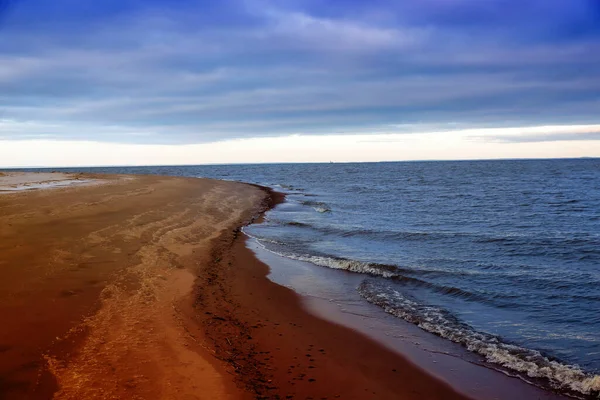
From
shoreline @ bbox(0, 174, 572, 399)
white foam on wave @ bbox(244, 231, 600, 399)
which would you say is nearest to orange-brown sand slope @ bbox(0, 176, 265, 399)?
shoreline @ bbox(0, 174, 572, 399)

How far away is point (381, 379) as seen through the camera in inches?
265

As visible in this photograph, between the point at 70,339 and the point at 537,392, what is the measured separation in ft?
23.7

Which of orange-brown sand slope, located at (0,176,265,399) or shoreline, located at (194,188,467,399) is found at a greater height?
orange-brown sand slope, located at (0,176,265,399)

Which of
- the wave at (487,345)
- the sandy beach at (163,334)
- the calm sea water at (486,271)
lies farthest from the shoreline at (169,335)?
the calm sea water at (486,271)

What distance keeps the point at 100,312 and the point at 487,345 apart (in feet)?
23.8

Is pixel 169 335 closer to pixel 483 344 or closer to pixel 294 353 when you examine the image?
pixel 294 353

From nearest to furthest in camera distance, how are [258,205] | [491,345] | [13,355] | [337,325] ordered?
[13,355]
[491,345]
[337,325]
[258,205]

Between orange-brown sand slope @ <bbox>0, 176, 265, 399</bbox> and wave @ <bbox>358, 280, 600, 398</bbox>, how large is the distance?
465 centimetres

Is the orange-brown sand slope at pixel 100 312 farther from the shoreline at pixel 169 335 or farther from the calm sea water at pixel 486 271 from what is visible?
the calm sea water at pixel 486 271

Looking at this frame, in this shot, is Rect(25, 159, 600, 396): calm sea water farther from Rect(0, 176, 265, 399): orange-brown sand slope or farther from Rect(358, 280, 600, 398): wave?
Rect(0, 176, 265, 399): orange-brown sand slope

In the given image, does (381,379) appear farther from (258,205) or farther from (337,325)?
(258,205)

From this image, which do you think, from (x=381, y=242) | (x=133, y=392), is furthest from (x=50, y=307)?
(x=381, y=242)

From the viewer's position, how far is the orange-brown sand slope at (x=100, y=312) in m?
5.66

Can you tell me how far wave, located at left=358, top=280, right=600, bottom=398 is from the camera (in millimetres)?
6676
